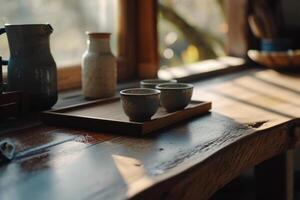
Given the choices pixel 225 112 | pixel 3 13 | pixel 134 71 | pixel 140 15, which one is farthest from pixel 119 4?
pixel 225 112

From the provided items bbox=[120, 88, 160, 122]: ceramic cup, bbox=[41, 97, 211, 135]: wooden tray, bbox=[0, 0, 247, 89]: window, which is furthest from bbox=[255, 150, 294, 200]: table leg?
bbox=[0, 0, 247, 89]: window

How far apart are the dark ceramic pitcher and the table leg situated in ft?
2.18

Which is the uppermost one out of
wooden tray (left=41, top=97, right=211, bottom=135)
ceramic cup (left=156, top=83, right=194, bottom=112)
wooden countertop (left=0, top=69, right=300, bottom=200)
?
ceramic cup (left=156, top=83, right=194, bottom=112)

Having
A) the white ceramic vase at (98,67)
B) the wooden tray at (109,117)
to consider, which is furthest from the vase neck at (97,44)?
the wooden tray at (109,117)

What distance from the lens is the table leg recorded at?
4.52 feet

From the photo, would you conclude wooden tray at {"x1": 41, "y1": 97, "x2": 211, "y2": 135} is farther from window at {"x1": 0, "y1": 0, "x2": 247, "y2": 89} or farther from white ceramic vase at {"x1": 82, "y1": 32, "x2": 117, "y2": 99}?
window at {"x1": 0, "y1": 0, "x2": 247, "y2": 89}

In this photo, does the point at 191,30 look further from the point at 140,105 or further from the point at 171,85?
the point at 140,105

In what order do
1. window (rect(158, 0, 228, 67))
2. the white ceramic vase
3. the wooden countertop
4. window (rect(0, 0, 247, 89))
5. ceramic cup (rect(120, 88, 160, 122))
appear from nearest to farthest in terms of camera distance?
the wooden countertop, ceramic cup (rect(120, 88, 160, 122)), the white ceramic vase, window (rect(0, 0, 247, 89)), window (rect(158, 0, 228, 67))

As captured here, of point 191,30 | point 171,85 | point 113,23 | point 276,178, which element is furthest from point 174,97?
point 191,30

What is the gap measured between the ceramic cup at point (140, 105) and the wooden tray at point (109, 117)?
0.02 m

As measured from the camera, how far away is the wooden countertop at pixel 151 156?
0.71 meters

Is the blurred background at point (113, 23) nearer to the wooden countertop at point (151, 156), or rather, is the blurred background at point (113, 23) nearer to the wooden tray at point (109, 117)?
the wooden tray at point (109, 117)

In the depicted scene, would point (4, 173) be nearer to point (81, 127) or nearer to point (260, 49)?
point (81, 127)

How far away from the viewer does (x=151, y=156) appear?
0.87 m
